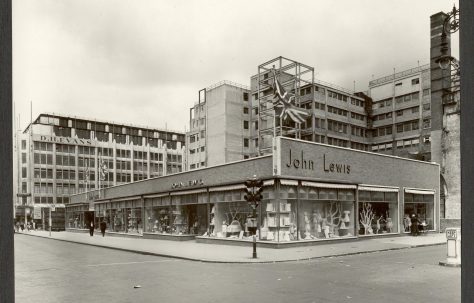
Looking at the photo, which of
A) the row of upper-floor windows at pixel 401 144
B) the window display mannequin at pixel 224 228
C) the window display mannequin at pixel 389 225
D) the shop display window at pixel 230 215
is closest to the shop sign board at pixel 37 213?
the shop display window at pixel 230 215

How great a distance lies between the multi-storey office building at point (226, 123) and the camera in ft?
257

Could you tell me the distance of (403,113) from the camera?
262 feet

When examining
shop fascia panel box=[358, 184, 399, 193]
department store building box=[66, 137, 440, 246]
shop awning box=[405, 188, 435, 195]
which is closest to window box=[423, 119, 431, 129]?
department store building box=[66, 137, 440, 246]

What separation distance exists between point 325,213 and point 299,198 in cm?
272

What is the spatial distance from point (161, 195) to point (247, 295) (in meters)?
28.8

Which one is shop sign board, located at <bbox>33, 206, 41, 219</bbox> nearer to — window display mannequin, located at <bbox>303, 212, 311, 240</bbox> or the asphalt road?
window display mannequin, located at <bbox>303, 212, 311, 240</bbox>

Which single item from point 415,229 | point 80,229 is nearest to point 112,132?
point 80,229

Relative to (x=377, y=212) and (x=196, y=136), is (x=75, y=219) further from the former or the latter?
(x=377, y=212)

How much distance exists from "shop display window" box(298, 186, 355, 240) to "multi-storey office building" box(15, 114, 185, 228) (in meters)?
27.9

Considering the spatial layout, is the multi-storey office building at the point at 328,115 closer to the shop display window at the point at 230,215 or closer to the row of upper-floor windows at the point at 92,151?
the row of upper-floor windows at the point at 92,151

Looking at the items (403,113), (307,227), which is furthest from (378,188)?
(403,113)

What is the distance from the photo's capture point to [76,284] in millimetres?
12406

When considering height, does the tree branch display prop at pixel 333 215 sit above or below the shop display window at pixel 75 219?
above

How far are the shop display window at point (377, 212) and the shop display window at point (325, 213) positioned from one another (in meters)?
1.32
